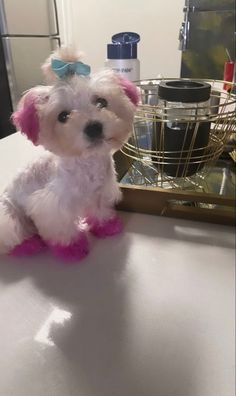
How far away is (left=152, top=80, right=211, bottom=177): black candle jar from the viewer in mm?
476

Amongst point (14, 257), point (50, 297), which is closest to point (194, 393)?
point (50, 297)

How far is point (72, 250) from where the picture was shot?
1.43ft

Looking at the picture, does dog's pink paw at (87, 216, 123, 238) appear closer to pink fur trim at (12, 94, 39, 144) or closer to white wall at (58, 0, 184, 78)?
pink fur trim at (12, 94, 39, 144)

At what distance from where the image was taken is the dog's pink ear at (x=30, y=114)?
14.6 inches

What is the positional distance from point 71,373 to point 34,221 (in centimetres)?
23

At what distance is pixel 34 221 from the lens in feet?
1.54

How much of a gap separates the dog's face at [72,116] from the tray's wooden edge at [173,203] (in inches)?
4.3

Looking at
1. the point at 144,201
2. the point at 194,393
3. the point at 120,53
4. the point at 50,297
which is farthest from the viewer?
the point at 120,53

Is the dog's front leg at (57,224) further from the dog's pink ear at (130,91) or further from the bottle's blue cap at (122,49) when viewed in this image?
the bottle's blue cap at (122,49)

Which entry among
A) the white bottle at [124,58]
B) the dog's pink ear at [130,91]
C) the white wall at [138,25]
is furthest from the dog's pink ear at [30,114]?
the white wall at [138,25]

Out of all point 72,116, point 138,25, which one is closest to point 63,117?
point 72,116

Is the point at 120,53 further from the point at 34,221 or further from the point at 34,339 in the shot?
the point at 34,339

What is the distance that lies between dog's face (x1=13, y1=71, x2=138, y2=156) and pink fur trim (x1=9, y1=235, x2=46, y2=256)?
140 mm

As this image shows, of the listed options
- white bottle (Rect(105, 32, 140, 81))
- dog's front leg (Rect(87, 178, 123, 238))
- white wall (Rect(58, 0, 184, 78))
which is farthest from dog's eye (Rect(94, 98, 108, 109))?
white wall (Rect(58, 0, 184, 78))
